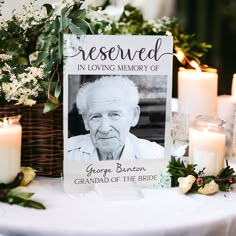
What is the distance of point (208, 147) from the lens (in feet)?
3.27

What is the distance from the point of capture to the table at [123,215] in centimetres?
80

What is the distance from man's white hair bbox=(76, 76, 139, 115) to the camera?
3.15 feet

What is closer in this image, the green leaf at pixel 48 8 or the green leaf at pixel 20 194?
the green leaf at pixel 20 194

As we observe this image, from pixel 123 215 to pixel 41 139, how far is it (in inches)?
11.4

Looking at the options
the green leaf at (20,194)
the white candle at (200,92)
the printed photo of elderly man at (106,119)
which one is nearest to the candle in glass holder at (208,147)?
the printed photo of elderly man at (106,119)


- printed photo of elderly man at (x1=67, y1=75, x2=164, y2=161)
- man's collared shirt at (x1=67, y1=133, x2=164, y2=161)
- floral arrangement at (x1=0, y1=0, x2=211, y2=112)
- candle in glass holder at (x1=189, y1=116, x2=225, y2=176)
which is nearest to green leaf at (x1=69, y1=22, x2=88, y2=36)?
floral arrangement at (x1=0, y1=0, x2=211, y2=112)

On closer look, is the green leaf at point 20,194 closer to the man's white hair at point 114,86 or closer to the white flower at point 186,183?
the man's white hair at point 114,86

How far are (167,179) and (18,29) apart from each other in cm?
50

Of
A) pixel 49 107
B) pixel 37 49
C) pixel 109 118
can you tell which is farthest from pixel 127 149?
pixel 37 49

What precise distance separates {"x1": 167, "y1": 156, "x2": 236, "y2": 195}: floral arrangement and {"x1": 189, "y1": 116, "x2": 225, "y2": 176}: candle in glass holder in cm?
2

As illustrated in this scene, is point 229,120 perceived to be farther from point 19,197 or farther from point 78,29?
point 19,197

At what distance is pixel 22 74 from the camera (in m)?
1.00

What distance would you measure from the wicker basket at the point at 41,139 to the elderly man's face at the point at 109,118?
4.0 inches

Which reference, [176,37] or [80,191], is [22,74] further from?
[176,37]
